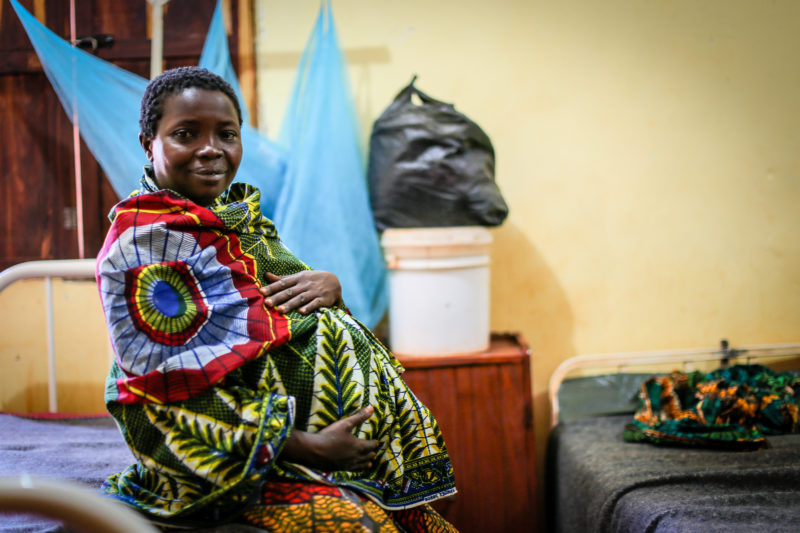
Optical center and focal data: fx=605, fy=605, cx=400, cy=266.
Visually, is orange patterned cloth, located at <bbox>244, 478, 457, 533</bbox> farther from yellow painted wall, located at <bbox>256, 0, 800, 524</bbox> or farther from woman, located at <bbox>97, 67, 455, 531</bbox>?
yellow painted wall, located at <bbox>256, 0, 800, 524</bbox>

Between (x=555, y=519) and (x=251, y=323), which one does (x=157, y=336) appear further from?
(x=555, y=519)

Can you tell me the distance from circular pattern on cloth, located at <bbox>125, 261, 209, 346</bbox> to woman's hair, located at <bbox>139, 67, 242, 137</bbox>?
27 centimetres

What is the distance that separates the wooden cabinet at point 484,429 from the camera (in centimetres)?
197

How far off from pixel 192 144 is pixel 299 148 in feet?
3.08

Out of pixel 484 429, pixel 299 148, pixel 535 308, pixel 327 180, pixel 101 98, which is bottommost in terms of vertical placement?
pixel 484 429

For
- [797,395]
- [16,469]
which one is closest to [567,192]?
[797,395]

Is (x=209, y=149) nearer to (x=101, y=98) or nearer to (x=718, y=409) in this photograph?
(x=101, y=98)

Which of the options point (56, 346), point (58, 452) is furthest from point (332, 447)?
point (56, 346)

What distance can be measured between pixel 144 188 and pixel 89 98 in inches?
39.2

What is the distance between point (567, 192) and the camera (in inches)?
93.0

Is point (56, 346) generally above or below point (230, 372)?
below

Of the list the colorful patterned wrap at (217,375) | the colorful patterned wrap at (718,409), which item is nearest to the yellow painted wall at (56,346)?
the colorful patterned wrap at (217,375)

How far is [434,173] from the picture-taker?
6.33ft

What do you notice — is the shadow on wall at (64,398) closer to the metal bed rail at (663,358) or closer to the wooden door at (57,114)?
the wooden door at (57,114)
